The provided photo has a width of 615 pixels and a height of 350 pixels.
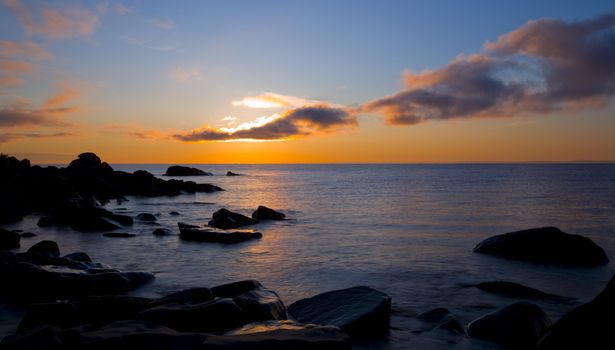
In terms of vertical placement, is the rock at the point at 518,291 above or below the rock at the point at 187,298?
below

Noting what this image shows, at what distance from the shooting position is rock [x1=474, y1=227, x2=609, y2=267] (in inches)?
501

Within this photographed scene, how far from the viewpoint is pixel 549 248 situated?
13.1 m

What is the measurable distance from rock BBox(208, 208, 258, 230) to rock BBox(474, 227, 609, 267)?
1227 cm

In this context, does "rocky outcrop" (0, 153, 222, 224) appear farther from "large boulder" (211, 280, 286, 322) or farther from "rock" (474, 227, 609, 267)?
"rock" (474, 227, 609, 267)

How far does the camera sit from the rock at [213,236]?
55.2ft

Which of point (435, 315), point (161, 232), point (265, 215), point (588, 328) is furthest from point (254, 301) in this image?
point (265, 215)

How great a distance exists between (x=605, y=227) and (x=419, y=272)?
14.3m

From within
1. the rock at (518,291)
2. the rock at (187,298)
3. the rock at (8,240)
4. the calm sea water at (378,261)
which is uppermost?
the rock at (187,298)

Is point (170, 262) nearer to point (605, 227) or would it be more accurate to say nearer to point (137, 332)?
point (137, 332)

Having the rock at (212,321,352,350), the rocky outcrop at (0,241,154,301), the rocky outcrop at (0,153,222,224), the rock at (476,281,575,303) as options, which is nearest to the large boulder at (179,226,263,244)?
the rocky outcrop at (0,241,154,301)

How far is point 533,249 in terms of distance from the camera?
13.3 metres

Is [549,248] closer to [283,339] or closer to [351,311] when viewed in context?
[351,311]

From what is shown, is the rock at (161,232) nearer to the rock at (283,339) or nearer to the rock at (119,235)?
the rock at (119,235)

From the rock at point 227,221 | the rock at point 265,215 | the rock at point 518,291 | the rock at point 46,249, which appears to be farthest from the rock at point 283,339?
the rock at point 265,215
